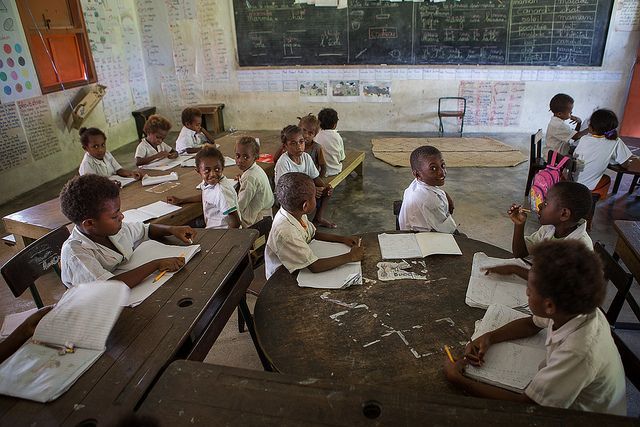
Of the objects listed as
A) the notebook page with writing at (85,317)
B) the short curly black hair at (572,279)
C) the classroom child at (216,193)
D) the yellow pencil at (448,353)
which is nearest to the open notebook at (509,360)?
the yellow pencil at (448,353)

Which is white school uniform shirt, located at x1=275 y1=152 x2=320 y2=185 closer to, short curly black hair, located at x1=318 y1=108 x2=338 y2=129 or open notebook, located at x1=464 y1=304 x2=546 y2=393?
short curly black hair, located at x1=318 y1=108 x2=338 y2=129

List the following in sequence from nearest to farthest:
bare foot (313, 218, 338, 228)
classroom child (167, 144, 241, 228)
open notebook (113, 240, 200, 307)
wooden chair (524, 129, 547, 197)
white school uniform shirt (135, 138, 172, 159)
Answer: open notebook (113, 240, 200, 307) < classroom child (167, 144, 241, 228) < white school uniform shirt (135, 138, 172, 159) < bare foot (313, 218, 338, 228) < wooden chair (524, 129, 547, 197)

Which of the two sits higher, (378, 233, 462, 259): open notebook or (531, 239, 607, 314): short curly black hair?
(531, 239, 607, 314): short curly black hair

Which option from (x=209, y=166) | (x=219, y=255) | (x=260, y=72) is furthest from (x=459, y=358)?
(x=260, y=72)

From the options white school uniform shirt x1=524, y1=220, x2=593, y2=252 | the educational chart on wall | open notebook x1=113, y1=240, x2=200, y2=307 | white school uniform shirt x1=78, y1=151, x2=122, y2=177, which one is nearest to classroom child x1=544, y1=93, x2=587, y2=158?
white school uniform shirt x1=524, y1=220, x2=593, y2=252

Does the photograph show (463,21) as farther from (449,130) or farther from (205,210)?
(205,210)

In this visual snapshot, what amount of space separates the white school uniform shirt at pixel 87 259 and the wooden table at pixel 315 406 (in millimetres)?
781

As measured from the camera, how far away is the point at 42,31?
5324mm

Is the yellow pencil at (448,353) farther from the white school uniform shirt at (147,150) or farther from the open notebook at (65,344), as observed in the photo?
the white school uniform shirt at (147,150)

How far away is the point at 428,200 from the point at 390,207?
2010 mm

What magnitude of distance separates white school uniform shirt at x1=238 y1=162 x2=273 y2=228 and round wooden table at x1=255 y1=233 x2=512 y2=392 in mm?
1198

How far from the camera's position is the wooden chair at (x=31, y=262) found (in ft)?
5.99

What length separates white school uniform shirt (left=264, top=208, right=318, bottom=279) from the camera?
1824mm

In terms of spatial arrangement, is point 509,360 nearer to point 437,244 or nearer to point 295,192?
point 437,244
